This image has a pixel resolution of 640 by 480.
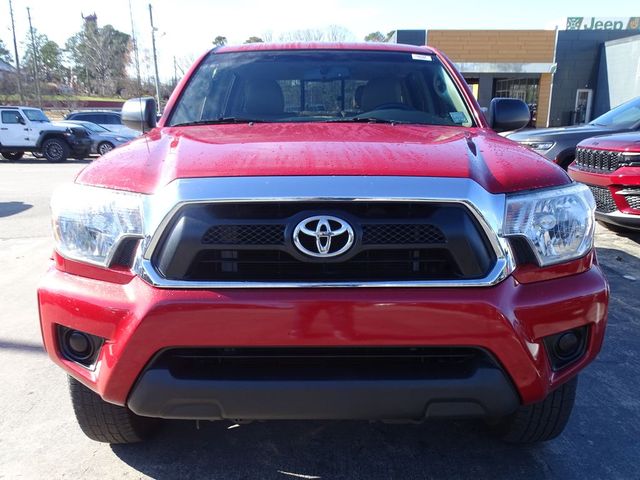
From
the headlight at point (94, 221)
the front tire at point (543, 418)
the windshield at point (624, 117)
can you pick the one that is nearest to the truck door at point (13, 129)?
the windshield at point (624, 117)

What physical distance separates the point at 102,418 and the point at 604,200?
6.12 m

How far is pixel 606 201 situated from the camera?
6367 millimetres

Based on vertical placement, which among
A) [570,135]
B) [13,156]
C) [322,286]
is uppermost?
[322,286]

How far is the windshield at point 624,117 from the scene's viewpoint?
788cm

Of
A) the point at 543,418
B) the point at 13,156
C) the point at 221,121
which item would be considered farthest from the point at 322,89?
the point at 13,156

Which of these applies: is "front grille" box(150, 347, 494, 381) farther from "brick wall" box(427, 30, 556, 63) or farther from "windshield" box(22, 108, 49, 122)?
"brick wall" box(427, 30, 556, 63)

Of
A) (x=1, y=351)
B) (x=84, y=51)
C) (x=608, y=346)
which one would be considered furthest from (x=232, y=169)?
(x=84, y=51)

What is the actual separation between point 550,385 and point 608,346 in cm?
205

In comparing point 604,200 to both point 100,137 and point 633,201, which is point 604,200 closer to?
point 633,201

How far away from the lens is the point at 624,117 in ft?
26.6

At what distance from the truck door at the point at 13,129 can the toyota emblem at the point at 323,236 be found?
19.0 m

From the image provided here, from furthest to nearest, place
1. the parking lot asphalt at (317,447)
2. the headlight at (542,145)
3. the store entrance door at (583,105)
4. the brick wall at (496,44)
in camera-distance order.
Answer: the store entrance door at (583,105), the brick wall at (496,44), the headlight at (542,145), the parking lot asphalt at (317,447)

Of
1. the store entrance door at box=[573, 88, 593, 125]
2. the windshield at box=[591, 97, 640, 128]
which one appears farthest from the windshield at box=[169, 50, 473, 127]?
the store entrance door at box=[573, 88, 593, 125]

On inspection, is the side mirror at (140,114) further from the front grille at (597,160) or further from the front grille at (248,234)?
the front grille at (597,160)
